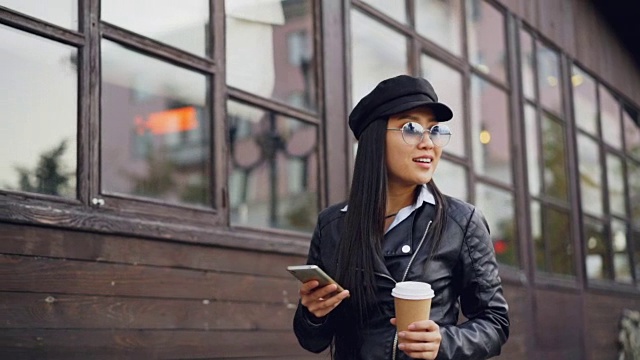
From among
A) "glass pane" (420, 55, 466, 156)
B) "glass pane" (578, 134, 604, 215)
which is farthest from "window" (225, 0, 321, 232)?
"glass pane" (578, 134, 604, 215)

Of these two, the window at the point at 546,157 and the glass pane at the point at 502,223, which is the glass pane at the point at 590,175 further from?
the glass pane at the point at 502,223

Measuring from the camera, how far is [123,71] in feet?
16.6

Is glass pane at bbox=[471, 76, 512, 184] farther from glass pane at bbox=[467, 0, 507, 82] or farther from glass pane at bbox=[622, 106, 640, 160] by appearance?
glass pane at bbox=[622, 106, 640, 160]

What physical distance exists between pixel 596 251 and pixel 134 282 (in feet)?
25.6

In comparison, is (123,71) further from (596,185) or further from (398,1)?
(596,185)

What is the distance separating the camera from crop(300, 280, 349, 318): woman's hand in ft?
8.37

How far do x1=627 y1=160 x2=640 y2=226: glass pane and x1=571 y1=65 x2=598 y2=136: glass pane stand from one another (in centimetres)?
154

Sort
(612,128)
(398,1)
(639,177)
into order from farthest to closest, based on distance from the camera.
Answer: (639,177), (612,128), (398,1)

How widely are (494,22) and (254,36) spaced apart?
151 inches

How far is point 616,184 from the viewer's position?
12.2 m

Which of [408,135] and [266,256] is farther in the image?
→ [266,256]

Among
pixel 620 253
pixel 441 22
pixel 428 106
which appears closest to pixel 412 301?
pixel 428 106

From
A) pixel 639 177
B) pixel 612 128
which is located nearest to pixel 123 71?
pixel 612 128

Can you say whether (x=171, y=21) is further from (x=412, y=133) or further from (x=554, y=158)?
(x=554, y=158)
